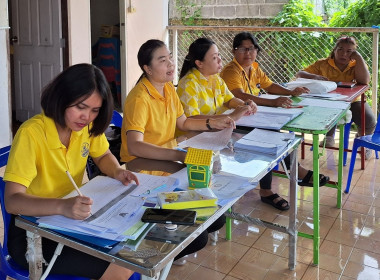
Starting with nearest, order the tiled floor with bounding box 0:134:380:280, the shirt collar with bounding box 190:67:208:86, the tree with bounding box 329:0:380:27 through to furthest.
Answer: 1. the tiled floor with bounding box 0:134:380:280
2. the shirt collar with bounding box 190:67:208:86
3. the tree with bounding box 329:0:380:27

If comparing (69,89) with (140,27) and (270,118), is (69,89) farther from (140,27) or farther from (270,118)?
(140,27)

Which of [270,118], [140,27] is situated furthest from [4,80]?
[270,118]

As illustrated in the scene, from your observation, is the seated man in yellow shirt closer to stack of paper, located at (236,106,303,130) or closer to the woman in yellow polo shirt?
stack of paper, located at (236,106,303,130)

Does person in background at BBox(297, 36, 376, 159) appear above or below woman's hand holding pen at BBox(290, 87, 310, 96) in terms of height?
above

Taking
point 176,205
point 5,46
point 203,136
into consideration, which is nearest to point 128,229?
point 176,205

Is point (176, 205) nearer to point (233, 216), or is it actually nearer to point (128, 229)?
point (128, 229)

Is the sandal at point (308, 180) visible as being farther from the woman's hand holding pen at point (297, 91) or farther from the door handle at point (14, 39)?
the door handle at point (14, 39)

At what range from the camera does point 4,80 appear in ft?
14.4

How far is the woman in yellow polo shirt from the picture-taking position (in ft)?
4.55

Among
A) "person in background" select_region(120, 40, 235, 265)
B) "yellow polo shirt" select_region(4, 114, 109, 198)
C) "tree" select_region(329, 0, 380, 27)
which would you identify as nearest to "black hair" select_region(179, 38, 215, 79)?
"person in background" select_region(120, 40, 235, 265)

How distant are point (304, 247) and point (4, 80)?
10.1 ft

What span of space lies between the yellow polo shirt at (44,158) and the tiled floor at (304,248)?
3.10 ft

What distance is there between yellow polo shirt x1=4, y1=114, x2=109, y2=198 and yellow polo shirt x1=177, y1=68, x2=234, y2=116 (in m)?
1.05

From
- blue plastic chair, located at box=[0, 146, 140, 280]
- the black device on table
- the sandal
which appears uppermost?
the black device on table
